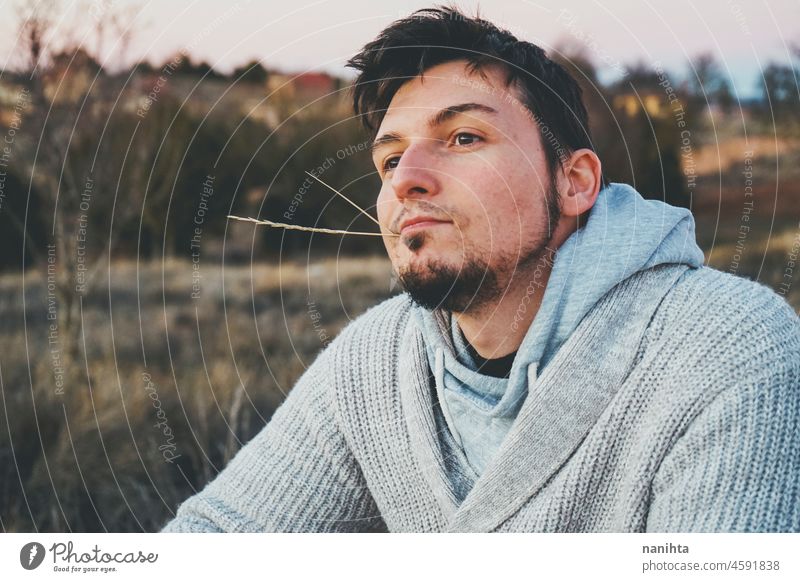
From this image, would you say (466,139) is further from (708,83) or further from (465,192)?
(708,83)

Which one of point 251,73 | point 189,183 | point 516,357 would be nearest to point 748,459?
point 516,357

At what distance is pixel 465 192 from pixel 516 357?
30 cm

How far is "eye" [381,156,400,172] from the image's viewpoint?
5.39ft

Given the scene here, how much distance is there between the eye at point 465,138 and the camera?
5.05ft

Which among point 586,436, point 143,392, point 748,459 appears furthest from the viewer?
point 143,392

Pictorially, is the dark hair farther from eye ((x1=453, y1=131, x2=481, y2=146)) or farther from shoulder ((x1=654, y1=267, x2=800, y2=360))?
shoulder ((x1=654, y1=267, x2=800, y2=360))

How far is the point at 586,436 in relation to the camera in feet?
4.54

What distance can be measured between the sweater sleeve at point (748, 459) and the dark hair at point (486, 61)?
0.57m

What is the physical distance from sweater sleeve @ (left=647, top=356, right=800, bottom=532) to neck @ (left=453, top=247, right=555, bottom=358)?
15.7 inches

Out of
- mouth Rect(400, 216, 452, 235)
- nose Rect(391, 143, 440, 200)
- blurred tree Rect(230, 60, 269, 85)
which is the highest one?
blurred tree Rect(230, 60, 269, 85)

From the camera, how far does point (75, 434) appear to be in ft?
8.63

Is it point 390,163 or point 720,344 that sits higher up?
point 390,163

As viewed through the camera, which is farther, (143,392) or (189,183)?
(189,183)

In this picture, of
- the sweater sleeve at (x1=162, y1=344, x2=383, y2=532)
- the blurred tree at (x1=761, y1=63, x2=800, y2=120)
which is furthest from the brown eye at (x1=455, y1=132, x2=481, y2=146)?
the blurred tree at (x1=761, y1=63, x2=800, y2=120)
